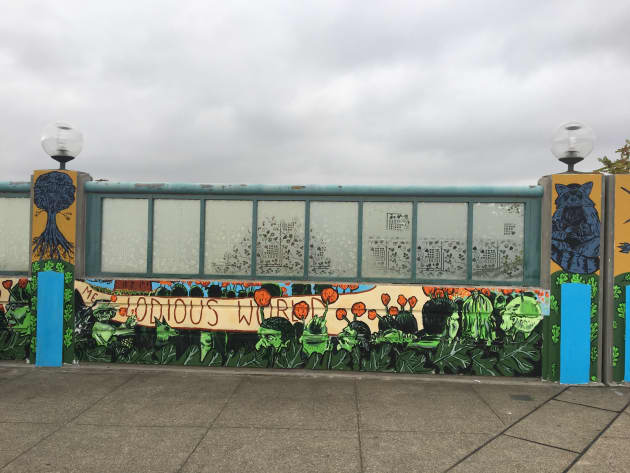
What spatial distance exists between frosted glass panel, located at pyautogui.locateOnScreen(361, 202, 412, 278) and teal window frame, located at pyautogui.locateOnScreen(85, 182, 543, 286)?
73 millimetres

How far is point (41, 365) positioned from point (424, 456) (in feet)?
18.0

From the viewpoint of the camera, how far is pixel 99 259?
243 inches

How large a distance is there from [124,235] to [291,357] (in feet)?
10.1

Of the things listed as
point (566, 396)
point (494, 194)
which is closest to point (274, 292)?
point (494, 194)

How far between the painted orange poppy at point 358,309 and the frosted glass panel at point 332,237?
51cm

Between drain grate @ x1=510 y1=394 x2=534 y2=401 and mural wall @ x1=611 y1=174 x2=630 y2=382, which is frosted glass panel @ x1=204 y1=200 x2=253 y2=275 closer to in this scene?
drain grate @ x1=510 y1=394 x2=534 y2=401

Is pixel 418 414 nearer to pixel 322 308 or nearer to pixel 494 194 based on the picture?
pixel 322 308

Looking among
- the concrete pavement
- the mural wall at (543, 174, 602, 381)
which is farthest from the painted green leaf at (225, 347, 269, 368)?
the mural wall at (543, 174, 602, 381)

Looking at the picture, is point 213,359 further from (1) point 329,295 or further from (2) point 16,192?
(2) point 16,192

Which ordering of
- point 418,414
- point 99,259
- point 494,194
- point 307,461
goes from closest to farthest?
point 307,461 < point 418,414 < point 494,194 < point 99,259

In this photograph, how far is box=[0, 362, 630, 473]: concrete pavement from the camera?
332cm

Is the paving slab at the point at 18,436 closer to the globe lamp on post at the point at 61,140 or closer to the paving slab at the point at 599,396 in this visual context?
the globe lamp on post at the point at 61,140

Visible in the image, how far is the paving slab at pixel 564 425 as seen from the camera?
3.78 meters

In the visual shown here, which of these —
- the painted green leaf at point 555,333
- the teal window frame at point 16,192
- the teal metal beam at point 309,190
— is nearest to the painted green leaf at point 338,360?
the teal metal beam at point 309,190
